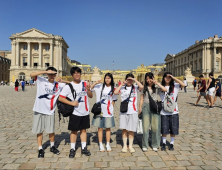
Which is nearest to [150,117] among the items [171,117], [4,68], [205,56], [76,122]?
[171,117]

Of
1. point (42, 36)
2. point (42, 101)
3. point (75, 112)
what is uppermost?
point (42, 36)

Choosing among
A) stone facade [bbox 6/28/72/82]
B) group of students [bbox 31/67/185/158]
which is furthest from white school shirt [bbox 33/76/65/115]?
stone facade [bbox 6/28/72/82]

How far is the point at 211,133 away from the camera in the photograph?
5.31 m

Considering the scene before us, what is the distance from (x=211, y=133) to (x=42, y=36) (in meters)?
55.6

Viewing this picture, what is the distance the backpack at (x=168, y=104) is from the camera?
3.87 meters

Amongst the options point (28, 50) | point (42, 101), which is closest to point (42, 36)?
point (28, 50)

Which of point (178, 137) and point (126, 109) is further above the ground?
point (126, 109)

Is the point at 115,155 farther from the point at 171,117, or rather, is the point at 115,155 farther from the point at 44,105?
the point at 44,105

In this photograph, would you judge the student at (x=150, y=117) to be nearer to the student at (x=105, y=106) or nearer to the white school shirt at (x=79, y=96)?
the student at (x=105, y=106)

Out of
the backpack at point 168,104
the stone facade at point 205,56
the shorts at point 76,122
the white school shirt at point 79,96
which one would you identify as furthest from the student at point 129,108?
the stone facade at point 205,56

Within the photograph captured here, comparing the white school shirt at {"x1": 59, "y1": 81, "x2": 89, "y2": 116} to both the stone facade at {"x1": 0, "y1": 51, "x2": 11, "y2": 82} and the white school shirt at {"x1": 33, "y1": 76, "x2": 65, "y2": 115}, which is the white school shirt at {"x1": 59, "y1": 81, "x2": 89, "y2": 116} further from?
the stone facade at {"x1": 0, "y1": 51, "x2": 11, "y2": 82}

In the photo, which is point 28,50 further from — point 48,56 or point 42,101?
point 42,101

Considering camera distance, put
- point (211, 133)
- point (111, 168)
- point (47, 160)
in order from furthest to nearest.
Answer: point (211, 133) → point (47, 160) → point (111, 168)

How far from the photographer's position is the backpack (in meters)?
3.87
